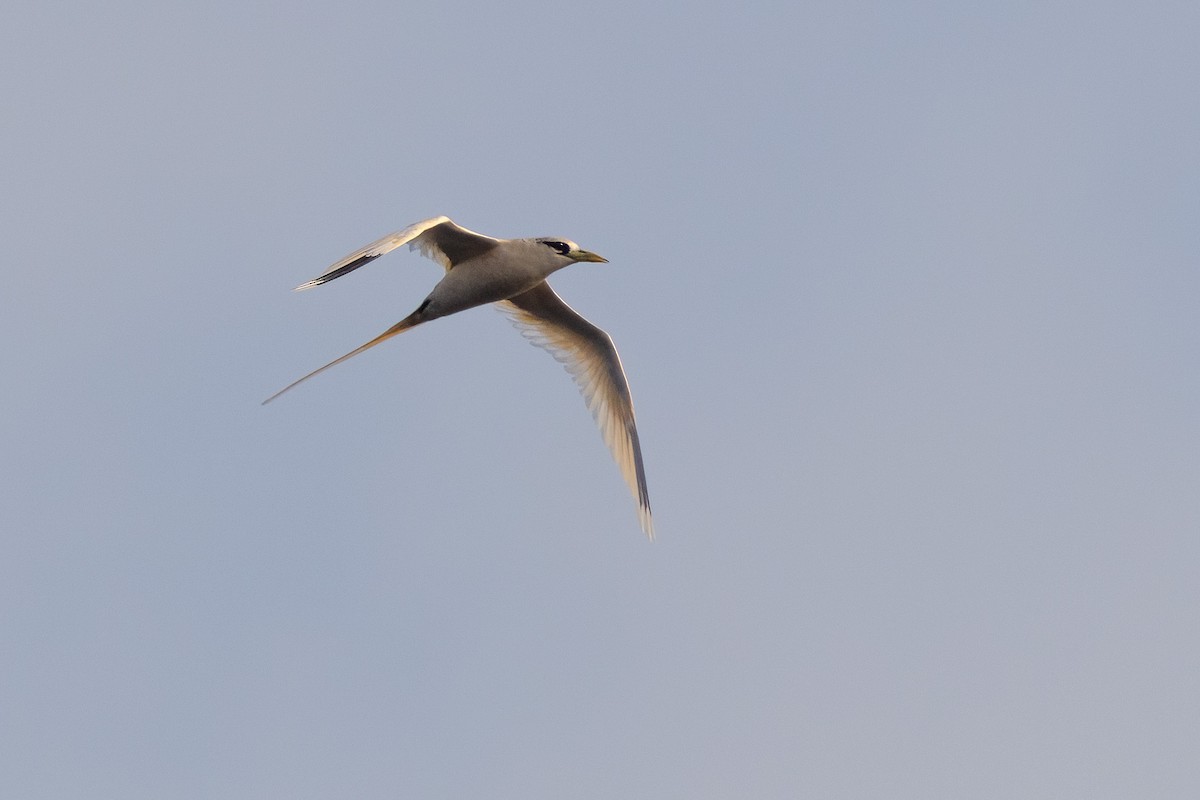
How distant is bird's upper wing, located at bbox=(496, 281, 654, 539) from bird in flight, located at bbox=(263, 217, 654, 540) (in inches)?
0.6

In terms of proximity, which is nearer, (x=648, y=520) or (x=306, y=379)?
(x=306, y=379)

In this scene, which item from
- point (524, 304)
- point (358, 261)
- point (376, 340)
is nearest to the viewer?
point (358, 261)

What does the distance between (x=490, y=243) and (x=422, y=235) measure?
1.01 m

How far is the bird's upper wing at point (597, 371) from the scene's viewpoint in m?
24.8

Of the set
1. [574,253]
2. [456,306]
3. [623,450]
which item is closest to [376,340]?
[456,306]

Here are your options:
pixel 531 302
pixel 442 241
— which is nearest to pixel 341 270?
pixel 442 241

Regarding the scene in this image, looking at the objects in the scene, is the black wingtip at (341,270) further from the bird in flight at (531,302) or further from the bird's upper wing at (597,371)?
the bird's upper wing at (597,371)

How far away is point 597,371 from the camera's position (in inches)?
997

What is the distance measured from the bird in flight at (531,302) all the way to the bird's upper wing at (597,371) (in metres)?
0.02

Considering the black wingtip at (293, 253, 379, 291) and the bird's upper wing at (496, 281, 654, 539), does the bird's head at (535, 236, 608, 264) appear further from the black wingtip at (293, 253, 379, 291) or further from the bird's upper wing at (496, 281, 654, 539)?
the black wingtip at (293, 253, 379, 291)

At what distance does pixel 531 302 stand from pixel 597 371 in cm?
175

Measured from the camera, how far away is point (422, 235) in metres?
22.1

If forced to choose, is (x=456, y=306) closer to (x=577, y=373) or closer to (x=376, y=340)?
(x=376, y=340)

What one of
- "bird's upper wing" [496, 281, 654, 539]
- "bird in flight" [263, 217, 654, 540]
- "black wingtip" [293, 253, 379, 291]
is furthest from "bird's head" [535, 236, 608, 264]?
"black wingtip" [293, 253, 379, 291]
